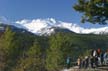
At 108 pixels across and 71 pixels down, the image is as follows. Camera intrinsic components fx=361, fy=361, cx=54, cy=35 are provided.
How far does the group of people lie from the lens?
3819 cm

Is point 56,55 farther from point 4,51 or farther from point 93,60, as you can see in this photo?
point 93,60

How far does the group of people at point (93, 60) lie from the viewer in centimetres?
3819

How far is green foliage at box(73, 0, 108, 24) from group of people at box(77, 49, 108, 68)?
3.93 m

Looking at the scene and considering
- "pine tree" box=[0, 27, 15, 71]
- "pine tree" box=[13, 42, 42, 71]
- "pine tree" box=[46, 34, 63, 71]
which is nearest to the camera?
"pine tree" box=[0, 27, 15, 71]

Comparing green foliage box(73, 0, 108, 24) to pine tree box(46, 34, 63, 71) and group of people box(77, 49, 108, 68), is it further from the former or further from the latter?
pine tree box(46, 34, 63, 71)

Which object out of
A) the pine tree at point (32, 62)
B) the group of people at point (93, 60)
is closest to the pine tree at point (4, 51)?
the pine tree at point (32, 62)

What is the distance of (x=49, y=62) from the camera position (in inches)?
3661

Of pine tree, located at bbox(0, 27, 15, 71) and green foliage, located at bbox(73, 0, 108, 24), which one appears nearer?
green foliage, located at bbox(73, 0, 108, 24)

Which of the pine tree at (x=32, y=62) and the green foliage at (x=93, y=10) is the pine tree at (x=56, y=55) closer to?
the pine tree at (x=32, y=62)

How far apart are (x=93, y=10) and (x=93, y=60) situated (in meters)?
5.26

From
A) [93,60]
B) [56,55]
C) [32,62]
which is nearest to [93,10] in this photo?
[93,60]

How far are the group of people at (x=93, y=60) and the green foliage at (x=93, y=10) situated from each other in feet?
12.9

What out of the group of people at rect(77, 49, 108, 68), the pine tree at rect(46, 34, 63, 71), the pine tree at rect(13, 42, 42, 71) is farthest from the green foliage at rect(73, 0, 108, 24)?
the pine tree at rect(13, 42, 42, 71)

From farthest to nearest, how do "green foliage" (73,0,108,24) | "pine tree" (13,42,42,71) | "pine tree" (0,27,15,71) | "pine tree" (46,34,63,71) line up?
"pine tree" (13,42,42,71)
"pine tree" (46,34,63,71)
"pine tree" (0,27,15,71)
"green foliage" (73,0,108,24)
